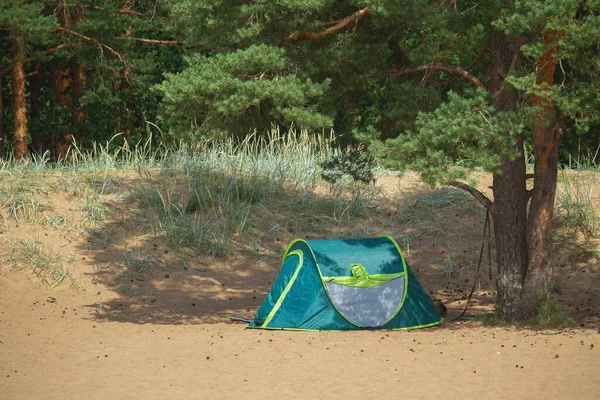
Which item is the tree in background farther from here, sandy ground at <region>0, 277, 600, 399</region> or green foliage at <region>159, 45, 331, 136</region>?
sandy ground at <region>0, 277, 600, 399</region>

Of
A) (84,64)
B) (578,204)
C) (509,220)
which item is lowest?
(578,204)

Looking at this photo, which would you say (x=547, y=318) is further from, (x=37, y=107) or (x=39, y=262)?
(x=37, y=107)

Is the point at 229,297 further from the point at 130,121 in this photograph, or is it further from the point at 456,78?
the point at 130,121

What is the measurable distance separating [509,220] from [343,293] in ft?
5.58

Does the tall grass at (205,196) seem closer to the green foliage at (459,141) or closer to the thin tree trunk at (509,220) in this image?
the thin tree trunk at (509,220)

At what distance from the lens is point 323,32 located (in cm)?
820

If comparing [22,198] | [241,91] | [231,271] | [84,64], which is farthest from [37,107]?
[241,91]

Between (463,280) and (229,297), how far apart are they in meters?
2.89

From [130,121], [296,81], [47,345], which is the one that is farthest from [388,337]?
[130,121]

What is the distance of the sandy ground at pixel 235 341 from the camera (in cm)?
591

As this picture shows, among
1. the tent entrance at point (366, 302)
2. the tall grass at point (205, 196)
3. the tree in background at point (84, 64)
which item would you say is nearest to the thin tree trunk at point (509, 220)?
the tent entrance at point (366, 302)

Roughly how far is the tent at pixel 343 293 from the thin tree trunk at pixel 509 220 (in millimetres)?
776

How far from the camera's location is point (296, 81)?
26.1ft

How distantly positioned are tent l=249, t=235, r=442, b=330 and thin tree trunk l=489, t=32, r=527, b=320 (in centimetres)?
78
